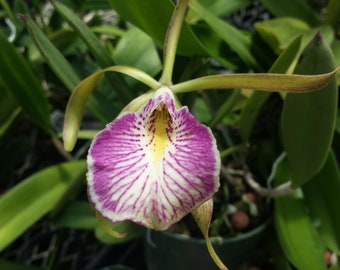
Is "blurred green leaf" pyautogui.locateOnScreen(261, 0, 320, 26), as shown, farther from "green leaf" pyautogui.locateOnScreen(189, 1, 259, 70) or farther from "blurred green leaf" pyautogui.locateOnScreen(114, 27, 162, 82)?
"blurred green leaf" pyautogui.locateOnScreen(114, 27, 162, 82)

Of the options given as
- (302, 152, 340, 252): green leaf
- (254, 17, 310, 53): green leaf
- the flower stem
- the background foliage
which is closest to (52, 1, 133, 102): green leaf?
the background foliage

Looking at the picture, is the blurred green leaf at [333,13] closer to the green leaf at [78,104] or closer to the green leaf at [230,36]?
the green leaf at [230,36]

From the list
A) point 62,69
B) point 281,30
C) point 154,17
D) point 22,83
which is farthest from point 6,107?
point 281,30

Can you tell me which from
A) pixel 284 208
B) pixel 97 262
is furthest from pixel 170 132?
pixel 97 262

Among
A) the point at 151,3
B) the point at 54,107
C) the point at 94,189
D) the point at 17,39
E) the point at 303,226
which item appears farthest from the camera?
the point at 54,107

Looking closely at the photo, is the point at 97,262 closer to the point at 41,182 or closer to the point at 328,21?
the point at 41,182

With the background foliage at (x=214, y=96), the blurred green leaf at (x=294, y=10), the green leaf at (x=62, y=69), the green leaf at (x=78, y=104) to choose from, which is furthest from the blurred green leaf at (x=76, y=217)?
the blurred green leaf at (x=294, y=10)

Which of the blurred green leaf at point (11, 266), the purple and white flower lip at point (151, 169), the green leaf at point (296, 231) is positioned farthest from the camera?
the blurred green leaf at point (11, 266)

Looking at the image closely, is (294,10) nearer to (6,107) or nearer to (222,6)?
(222,6)
